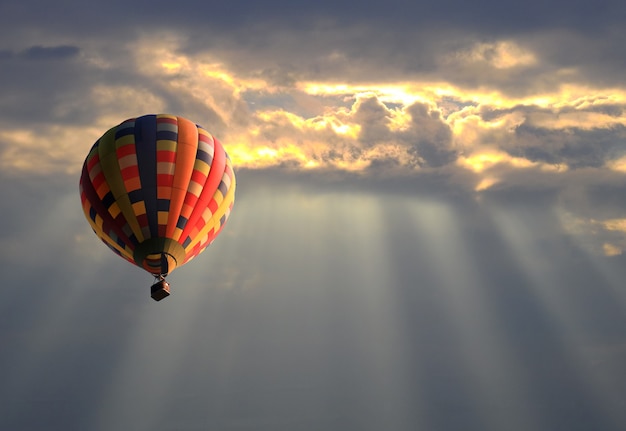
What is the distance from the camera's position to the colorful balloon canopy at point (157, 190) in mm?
79312

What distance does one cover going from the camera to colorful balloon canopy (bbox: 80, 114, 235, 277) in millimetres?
79312

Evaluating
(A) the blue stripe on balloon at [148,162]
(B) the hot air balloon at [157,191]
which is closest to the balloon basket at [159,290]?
(B) the hot air balloon at [157,191]

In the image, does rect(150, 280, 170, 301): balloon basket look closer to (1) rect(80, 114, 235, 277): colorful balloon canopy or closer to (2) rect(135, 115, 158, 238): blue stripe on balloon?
(1) rect(80, 114, 235, 277): colorful balloon canopy

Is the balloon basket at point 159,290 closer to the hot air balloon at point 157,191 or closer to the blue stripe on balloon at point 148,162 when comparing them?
the hot air balloon at point 157,191

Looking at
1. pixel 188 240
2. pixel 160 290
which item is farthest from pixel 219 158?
pixel 160 290

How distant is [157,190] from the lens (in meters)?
80.8

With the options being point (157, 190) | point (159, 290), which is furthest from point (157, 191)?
point (159, 290)

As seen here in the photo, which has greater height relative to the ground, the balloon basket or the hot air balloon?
the hot air balloon

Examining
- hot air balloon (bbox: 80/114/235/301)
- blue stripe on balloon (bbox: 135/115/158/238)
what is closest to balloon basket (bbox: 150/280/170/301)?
hot air balloon (bbox: 80/114/235/301)

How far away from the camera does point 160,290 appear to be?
7806 centimetres

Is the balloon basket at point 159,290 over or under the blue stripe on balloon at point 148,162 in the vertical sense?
under

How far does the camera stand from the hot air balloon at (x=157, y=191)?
260 ft

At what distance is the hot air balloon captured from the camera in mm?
79188

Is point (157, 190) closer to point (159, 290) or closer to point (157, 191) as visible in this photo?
point (157, 191)
